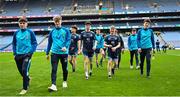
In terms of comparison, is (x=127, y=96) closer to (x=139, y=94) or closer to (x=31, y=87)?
(x=139, y=94)

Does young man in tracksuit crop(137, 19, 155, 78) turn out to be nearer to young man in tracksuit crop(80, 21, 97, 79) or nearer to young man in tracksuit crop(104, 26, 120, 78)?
young man in tracksuit crop(104, 26, 120, 78)

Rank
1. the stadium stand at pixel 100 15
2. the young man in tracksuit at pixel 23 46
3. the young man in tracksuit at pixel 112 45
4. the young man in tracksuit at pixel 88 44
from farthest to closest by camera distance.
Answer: the stadium stand at pixel 100 15, the young man in tracksuit at pixel 112 45, the young man in tracksuit at pixel 88 44, the young man in tracksuit at pixel 23 46

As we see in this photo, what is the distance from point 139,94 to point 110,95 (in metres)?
0.81

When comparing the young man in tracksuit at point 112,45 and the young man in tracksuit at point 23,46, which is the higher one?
the young man in tracksuit at point 23,46

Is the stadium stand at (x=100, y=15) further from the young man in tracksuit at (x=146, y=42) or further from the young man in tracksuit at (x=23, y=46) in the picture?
the young man in tracksuit at (x=23, y=46)

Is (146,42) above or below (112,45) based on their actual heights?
above

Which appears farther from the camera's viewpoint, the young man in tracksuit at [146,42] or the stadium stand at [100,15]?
the stadium stand at [100,15]

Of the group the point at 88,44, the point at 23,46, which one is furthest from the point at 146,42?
the point at 23,46

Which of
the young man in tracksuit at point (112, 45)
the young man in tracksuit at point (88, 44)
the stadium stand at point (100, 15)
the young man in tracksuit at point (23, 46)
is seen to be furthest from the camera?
the stadium stand at point (100, 15)

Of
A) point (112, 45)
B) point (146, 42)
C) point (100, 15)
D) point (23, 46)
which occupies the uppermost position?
point (23, 46)

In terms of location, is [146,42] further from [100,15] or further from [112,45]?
[100,15]

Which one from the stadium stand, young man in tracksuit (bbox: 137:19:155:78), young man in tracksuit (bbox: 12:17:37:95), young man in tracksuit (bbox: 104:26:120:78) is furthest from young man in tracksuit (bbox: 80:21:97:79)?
the stadium stand

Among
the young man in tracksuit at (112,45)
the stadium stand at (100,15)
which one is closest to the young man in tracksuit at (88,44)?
the young man in tracksuit at (112,45)

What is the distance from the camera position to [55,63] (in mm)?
11125
